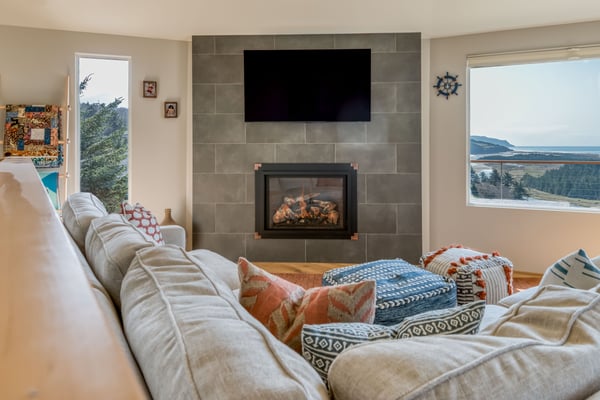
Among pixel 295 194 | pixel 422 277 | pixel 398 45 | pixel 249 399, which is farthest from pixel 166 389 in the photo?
pixel 398 45

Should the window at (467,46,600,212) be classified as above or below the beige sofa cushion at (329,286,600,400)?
above

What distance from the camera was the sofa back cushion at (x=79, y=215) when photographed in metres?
1.86

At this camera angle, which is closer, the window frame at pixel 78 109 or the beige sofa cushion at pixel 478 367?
the beige sofa cushion at pixel 478 367

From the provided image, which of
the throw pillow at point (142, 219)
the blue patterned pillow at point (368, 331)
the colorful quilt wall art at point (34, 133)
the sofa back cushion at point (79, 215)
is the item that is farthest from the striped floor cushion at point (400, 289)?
the colorful quilt wall art at point (34, 133)

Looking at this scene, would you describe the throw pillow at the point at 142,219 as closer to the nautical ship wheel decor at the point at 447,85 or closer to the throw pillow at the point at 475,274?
the throw pillow at the point at 475,274

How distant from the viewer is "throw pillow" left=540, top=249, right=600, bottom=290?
5.16 feet

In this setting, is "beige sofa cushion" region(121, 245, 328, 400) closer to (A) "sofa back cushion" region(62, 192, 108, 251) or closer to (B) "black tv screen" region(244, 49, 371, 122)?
(A) "sofa back cushion" region(62, 192, 108, 251)

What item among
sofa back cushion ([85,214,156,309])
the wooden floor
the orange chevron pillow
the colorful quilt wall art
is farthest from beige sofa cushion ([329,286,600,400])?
the colorful quilt wall art

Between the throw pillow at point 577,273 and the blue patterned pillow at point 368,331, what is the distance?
28.9 inches

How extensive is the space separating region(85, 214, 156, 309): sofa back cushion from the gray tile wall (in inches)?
122

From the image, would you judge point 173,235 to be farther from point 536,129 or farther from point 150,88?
point 536,129

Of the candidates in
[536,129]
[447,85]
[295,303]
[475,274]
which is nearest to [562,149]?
[536,129]

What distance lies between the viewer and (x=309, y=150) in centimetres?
472

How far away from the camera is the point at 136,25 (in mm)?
4328
